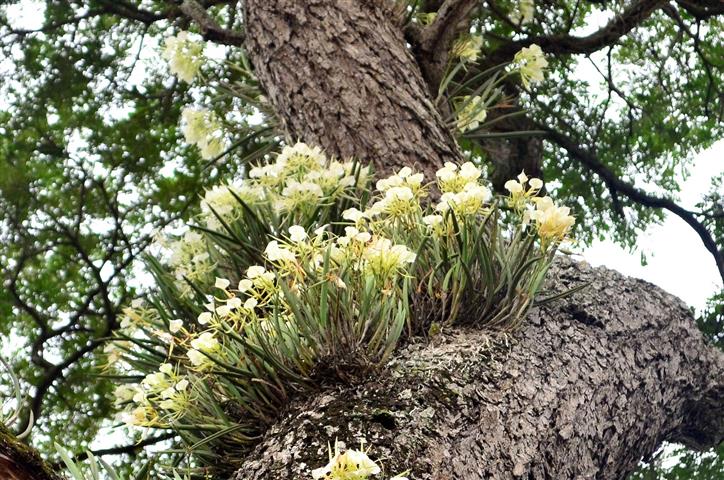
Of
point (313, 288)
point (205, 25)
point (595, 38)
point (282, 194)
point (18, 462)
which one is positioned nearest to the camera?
point (18, 462)

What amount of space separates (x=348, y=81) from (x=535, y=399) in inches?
47.0

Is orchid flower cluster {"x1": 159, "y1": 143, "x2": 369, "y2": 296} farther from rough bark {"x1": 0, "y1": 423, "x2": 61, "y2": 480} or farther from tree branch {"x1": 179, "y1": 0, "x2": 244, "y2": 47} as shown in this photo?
rough bark {"x1": 0, "y1": 423, "x2": 61, "y2": 480}

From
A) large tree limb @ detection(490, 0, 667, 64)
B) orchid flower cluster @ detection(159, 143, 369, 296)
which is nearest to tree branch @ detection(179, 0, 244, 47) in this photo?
orchid flower cluster @ detection(159, 143, 369, 296)

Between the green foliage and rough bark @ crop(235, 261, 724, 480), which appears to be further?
the green foliage

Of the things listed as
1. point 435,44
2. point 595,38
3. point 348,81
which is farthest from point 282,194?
point 595,38

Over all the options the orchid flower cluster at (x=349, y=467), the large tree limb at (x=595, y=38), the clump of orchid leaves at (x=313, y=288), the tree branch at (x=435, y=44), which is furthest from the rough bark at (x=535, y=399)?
the large tree limb at (x=595, y=38)

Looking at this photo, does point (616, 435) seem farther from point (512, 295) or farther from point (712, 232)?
point (712, 232)

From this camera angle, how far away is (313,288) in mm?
1889

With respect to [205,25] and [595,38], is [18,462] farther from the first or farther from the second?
[595,38]

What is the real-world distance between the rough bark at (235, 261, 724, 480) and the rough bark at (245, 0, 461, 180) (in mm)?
580

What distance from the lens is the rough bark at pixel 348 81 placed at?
2.61 meters

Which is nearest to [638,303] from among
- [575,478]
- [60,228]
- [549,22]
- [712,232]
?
[575,478]

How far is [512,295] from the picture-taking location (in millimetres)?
2125

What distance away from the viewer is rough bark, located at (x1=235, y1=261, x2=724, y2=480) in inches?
66.6
